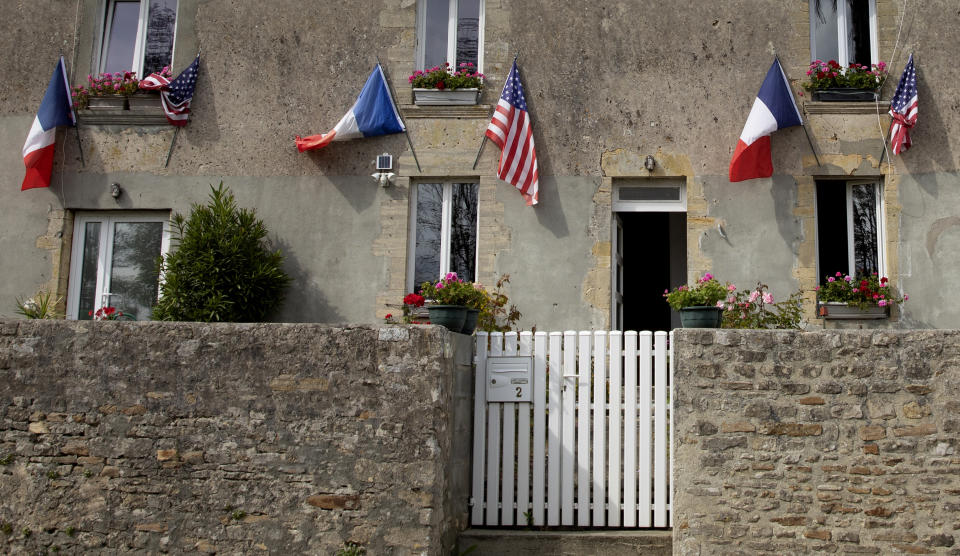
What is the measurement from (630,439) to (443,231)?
3792 mm

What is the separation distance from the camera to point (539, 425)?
6234 millimetres

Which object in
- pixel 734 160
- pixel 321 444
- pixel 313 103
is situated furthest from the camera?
pixel 313 103

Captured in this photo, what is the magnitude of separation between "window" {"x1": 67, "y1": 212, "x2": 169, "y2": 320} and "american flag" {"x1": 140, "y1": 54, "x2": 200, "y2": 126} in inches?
43.0

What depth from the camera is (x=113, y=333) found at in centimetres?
599

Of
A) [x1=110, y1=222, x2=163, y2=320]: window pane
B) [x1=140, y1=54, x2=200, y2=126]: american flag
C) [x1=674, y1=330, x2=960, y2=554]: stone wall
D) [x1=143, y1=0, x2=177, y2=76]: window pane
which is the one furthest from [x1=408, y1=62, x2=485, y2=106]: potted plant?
[x1=674, y1=330, x2=960, y2=554]: stone wall

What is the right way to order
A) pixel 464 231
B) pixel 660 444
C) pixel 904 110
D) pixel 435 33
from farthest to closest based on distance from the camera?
1. pixel 435 33
2. pixel 464 231
3. pixel 904 110
4. pixel 660 444

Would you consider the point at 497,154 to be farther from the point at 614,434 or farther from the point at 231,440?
the point at 231,440

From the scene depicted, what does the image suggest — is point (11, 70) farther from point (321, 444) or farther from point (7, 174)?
point (321, 444)

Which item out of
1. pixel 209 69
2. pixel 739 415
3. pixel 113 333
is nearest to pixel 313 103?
pixel 209 69

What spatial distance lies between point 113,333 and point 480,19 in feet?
17.5

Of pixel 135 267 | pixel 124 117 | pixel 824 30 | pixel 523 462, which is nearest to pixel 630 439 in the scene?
pixel 523 462

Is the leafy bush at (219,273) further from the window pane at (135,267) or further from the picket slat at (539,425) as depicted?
the picket slat at (539,425)

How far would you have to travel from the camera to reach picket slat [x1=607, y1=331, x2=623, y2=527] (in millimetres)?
6121

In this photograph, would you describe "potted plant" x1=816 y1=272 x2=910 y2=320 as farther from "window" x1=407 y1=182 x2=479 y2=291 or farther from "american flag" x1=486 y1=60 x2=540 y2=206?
"window" x1=407 y1=182 x2=479 y2=291
